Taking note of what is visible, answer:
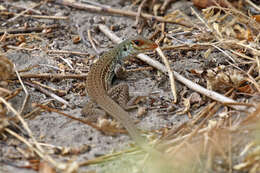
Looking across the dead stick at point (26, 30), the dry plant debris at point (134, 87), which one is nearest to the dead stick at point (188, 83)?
the dry plant debris at point (134, 87)

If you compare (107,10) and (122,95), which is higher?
(107,10)

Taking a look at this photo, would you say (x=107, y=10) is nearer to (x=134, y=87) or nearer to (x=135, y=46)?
(x=135, y=46)

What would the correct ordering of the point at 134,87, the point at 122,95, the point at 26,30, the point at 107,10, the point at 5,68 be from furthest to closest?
the point at 107,10
the point at 26,30
the point at 134,87
the point at 122,95
the point at 5,68

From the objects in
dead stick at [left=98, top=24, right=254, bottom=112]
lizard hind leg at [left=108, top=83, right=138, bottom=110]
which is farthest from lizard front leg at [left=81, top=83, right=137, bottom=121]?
dead stick at [left=98, top=24, right=254, bottom=112]

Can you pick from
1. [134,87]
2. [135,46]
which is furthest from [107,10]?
[134,87]

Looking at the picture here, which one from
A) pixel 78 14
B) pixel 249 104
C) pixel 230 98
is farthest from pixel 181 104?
pixel 78 14

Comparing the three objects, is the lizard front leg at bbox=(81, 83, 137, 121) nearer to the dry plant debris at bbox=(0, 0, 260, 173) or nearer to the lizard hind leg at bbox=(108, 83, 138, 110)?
the lizard hind leg at bbox=(108, 83, 138, 110)

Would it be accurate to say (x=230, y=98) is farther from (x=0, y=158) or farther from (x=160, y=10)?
(x=160, y=10)

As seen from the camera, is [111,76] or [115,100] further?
[111,76]
